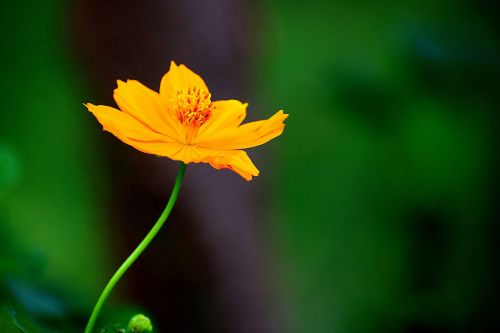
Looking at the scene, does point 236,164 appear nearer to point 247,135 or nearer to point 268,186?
point 247,135

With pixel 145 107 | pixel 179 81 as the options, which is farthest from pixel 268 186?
pixel 145 107

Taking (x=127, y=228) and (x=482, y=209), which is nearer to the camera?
(x=482, y=209)

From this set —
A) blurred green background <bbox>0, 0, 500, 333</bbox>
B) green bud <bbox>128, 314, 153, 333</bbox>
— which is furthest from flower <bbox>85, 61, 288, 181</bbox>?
blurred green background <bbox>0, 0, 500, 333</bbox>

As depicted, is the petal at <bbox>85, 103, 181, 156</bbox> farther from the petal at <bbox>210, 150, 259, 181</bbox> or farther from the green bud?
the green bud

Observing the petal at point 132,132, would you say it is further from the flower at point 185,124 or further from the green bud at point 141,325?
the green bud at point 141,325

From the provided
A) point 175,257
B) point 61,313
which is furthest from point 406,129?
point 61,313

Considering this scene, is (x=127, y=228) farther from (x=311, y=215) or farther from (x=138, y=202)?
(x=311, y=215)

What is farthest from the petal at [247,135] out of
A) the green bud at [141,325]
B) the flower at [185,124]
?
the green bud at [141,325]
